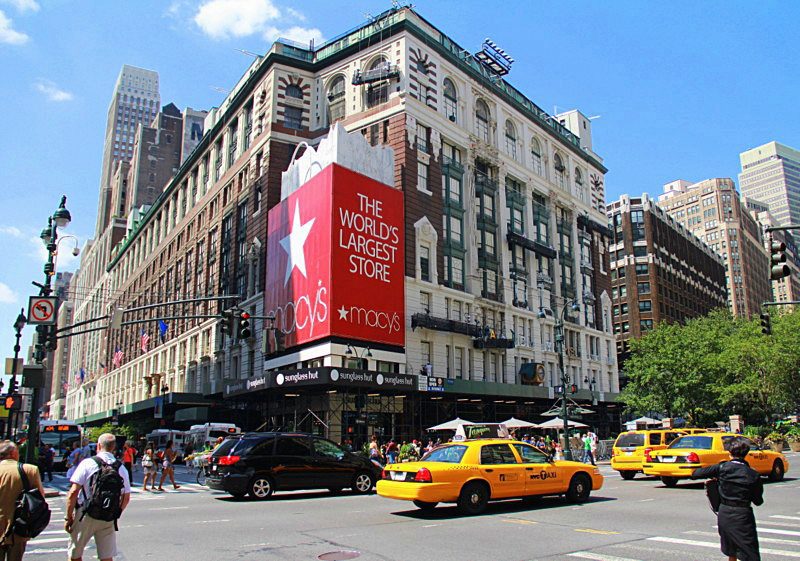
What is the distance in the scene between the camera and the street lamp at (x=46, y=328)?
21438 millimetres

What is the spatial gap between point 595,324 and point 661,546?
198 feet

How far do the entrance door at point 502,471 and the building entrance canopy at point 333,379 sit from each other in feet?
69.2

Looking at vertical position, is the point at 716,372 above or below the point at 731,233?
Result: below

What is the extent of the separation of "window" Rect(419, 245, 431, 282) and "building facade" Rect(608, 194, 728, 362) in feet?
179

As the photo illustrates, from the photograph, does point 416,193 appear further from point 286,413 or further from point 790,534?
point 790,534

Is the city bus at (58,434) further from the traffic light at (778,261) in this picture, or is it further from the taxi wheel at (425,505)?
the traffic light at (778,261)

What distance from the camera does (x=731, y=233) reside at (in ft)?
525

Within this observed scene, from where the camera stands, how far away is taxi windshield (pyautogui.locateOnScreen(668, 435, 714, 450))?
20500 mm

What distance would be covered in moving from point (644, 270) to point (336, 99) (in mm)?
62386

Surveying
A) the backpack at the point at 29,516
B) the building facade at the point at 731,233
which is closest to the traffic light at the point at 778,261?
the backpack at the point at 29,516

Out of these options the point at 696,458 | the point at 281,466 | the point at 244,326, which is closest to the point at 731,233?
the point at 696,458

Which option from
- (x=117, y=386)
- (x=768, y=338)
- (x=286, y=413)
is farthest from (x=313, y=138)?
(x=117, y=386)

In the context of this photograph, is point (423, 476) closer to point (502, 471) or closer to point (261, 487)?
point (502, 471)

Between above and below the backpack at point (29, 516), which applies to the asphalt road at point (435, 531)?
below
